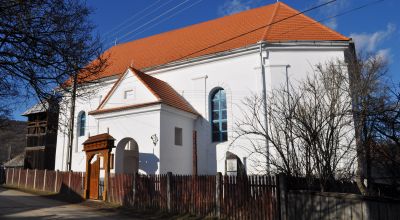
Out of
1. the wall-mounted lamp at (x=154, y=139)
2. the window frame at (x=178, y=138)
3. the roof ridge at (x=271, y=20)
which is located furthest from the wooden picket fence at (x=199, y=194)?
the roof ridge at (x=271, y=20)

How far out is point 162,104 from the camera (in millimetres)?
17375

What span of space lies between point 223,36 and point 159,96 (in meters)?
7.10

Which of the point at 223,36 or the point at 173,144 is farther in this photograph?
the point at 223,36

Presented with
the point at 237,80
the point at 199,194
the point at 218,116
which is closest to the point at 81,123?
the point at 218,116

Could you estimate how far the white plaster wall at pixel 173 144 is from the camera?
678 inches

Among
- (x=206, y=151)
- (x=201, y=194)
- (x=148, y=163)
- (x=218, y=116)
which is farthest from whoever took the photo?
(x=218, y=116)

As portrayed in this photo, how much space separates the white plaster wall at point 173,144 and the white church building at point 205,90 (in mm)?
47

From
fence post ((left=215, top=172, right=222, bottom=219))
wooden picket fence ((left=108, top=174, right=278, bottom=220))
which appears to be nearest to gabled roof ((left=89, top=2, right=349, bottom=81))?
wooden picket fence ((left=108, top=174, right=278, bottom=220))

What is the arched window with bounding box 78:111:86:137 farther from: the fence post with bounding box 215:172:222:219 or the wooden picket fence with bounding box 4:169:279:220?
the fence post with bounding box 215:172:222:219

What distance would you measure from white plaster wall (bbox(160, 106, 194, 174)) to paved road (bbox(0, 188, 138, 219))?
4106mm

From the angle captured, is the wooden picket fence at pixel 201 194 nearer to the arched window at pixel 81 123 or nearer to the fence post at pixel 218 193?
the fence post at pixel 218 193

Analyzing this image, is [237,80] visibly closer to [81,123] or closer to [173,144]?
[173,144]

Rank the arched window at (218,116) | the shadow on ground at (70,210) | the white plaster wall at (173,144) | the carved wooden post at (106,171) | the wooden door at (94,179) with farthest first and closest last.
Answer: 1. the arched window at (218,116)
2. the white plaster wall at (173,144)
3. the wooden door at (94,179)
4. the carved wooden post at (106,171)
5. the shadow on ground at (70,210)

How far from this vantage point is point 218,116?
2066 cm
